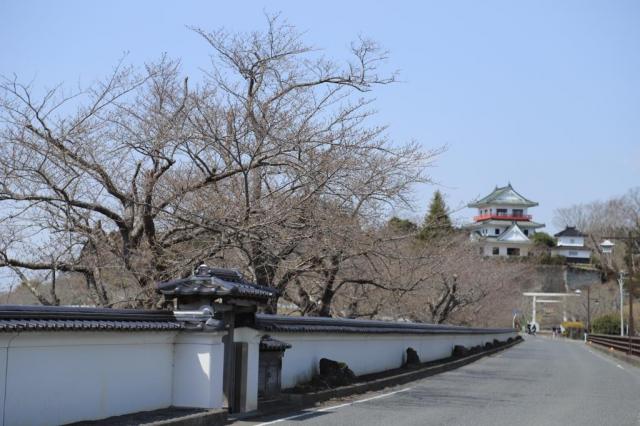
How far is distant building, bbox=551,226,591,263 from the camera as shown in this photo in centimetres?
12388

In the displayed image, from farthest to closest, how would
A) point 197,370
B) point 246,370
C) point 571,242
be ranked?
point 571,242, point 246,370, point 197,370

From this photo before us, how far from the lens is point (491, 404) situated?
15164mm

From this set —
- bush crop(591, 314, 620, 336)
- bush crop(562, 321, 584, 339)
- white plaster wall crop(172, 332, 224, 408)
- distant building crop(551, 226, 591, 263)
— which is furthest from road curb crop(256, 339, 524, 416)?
distant building crop(551, 226, 591, 263)

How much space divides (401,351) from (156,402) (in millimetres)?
13915

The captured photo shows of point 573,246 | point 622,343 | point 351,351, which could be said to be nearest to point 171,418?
point 351,351

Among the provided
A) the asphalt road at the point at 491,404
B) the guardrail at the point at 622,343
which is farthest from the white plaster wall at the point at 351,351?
the guardrail at the point at 622,343

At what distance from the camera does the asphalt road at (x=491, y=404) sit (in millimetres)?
12414

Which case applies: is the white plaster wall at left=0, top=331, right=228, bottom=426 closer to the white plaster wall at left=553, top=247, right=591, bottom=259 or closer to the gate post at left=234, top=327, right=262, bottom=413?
the gate post at left=234, top=327, right=262, bottom=413

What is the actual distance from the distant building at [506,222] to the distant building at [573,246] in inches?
229

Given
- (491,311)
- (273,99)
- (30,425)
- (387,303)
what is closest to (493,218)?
(491,311)

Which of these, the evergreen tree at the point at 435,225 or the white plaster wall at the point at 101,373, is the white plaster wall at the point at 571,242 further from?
the white plaster wall at the point at 101,373

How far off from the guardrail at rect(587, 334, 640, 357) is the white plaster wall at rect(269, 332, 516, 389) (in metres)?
14.3

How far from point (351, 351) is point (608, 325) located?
66.4m

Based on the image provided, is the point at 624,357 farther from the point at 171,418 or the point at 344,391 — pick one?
the point at 171,418
